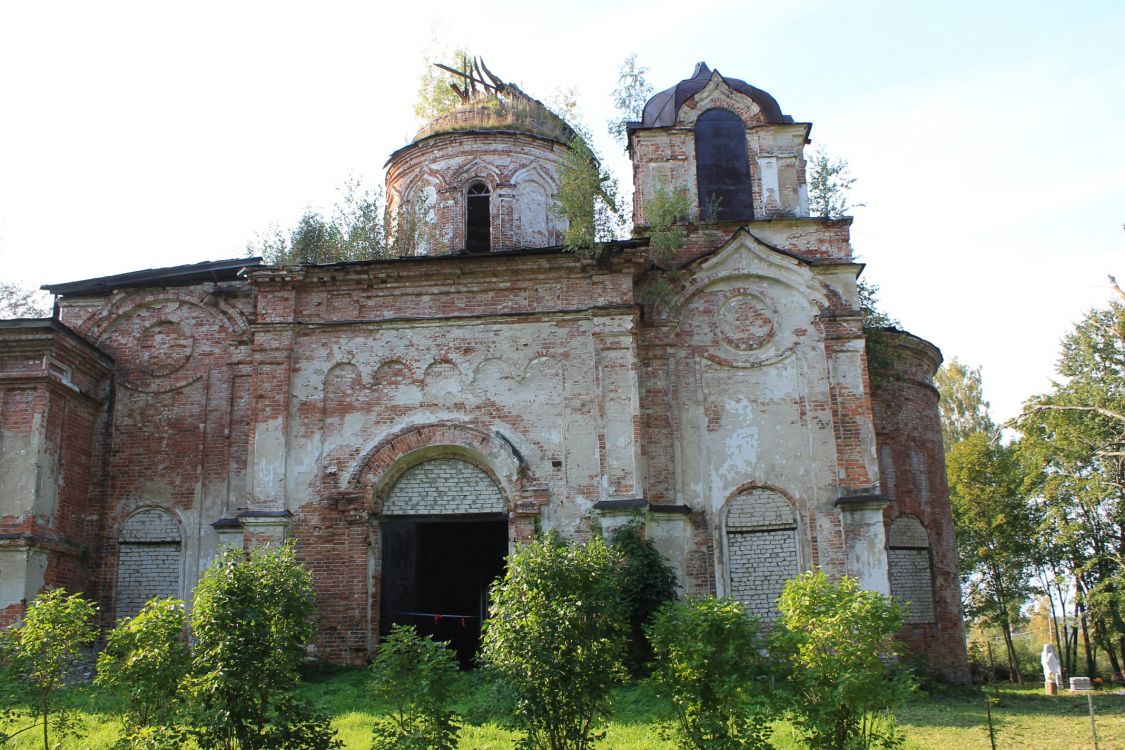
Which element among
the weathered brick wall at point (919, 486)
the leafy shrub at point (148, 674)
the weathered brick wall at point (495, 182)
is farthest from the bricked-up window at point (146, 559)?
the weathered brick wall at point (919, 486)

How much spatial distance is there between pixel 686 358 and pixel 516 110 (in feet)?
24.6

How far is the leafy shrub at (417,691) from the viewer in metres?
8.44

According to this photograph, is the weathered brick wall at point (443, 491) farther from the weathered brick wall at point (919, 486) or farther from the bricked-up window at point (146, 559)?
the weathered brick wall at point (919, 486)

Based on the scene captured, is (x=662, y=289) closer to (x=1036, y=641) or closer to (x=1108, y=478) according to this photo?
(x=1108, y=478)

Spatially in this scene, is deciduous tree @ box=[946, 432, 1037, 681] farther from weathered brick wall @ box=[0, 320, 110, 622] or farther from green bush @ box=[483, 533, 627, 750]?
weathered brick wall @ box=[0, 320, 110, 622]

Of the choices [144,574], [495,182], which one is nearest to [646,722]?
[144,574]

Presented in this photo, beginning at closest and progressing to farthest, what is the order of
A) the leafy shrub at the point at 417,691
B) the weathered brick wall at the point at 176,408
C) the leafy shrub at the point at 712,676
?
the leafy shrub at the point at 417,691, the leafy shrub at the point at 712,676, the weathered brick wall at the point at 176,408

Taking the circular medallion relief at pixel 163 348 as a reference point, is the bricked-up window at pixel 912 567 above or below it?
below

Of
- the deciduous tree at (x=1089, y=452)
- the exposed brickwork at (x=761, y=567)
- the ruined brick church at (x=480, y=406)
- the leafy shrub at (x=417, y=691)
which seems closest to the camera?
the leafy shrub at (x=417, y=691)

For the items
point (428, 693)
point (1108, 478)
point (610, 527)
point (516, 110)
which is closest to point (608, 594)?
point (428, 693)

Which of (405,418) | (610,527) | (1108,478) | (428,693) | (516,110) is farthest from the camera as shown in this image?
(1108,478)

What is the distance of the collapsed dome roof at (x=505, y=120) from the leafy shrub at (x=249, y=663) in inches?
497

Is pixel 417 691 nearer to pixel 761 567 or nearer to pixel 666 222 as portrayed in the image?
pixel 761 567

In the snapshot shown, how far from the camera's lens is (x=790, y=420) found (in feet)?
49.4
